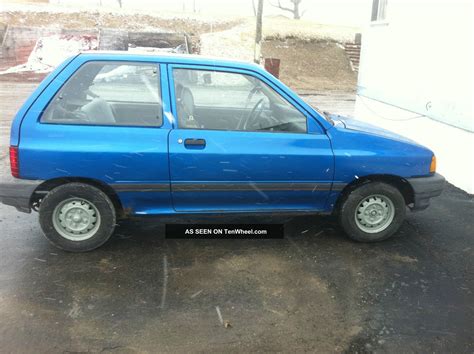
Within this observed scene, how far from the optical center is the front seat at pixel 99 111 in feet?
11.9

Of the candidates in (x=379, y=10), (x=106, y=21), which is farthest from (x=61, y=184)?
(x=106, y=21)

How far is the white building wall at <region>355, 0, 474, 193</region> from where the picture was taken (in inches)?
235

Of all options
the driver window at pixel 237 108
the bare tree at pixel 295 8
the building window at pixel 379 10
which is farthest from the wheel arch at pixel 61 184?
the bare tree at pixel 295 8

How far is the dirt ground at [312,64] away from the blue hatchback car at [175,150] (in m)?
18.8

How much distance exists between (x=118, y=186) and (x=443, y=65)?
5.35 metres

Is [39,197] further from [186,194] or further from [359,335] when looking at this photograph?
[359,335]

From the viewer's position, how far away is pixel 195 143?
11.9ft

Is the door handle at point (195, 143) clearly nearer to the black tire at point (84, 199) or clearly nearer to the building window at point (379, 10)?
the black tire at point (84, 199)

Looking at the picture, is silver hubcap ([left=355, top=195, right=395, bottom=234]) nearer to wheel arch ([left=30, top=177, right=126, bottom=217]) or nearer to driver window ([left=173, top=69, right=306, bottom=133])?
driver window ([left=173, top=69, right=306, bottom=133])

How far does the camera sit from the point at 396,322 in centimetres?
297

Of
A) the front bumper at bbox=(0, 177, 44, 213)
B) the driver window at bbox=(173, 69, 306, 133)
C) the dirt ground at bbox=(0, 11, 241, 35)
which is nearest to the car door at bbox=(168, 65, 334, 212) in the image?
the driver window at bbox=(173, 69, 306, 133)

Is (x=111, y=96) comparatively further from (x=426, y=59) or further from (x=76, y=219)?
(x=426, y=59)

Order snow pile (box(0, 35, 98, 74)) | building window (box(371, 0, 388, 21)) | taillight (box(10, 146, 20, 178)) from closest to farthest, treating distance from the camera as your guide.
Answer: taillight (box(10, 146, 20, 178)) < building window (box(371, 0, 388, 21)) < snow pile (box(0, 35, 98, 74))

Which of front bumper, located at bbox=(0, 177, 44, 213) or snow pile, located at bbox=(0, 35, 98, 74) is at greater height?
snow pile, located at bbox=(0, 35, 98, 74)
